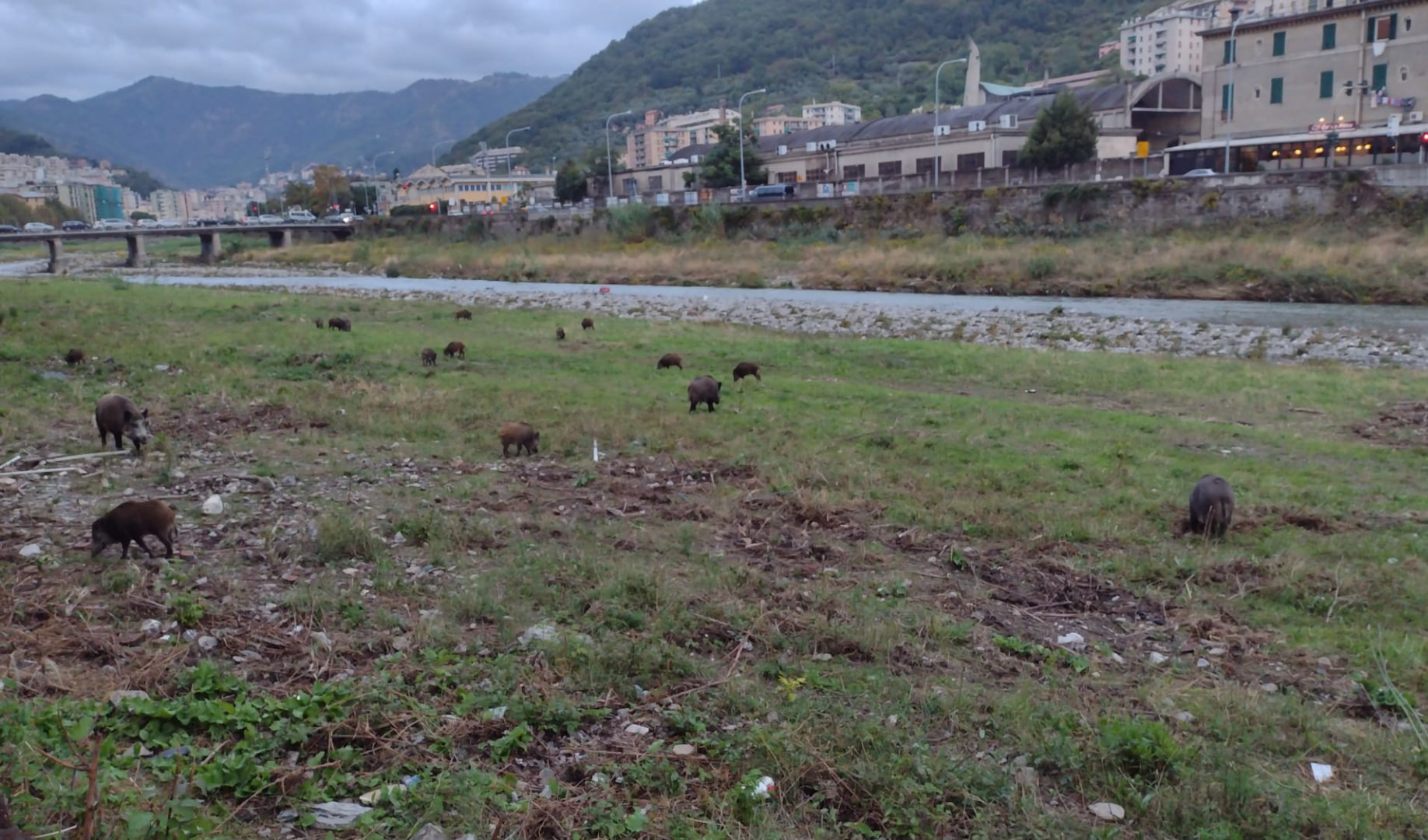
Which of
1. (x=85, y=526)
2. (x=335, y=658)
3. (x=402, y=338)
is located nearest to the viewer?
(x=335, y=658)

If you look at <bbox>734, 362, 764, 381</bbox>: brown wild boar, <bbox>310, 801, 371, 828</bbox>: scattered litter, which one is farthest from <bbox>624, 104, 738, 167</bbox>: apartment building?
<bbox>310, 801, 371, 828</bbox>: scattered litter

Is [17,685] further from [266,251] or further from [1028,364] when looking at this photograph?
[266,251]

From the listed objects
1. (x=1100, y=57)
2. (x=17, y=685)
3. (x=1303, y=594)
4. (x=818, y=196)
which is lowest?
(x=1303, y=594)

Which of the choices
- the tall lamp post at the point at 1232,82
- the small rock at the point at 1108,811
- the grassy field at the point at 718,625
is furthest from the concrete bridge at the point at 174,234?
the small rock at the point at 1108,811

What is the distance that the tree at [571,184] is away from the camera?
4099 inches

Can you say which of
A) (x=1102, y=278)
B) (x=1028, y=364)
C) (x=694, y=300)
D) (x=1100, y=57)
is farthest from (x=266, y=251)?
(x=1100, y=57)

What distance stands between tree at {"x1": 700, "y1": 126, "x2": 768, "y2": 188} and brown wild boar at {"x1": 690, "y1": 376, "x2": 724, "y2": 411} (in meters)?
72.7

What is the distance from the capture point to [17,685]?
6051mm

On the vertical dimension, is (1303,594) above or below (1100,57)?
below

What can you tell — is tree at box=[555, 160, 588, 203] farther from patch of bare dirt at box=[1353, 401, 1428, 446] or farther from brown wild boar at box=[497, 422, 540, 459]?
brown wild boar at box=[497, 422, 540, 459]

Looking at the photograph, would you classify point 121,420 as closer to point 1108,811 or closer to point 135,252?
point 1108,811

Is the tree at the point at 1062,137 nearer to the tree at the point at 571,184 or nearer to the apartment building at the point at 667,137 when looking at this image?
the tree at the point at 571,184

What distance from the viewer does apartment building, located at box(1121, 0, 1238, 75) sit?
6914 inches

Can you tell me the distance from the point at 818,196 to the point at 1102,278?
24247mm
